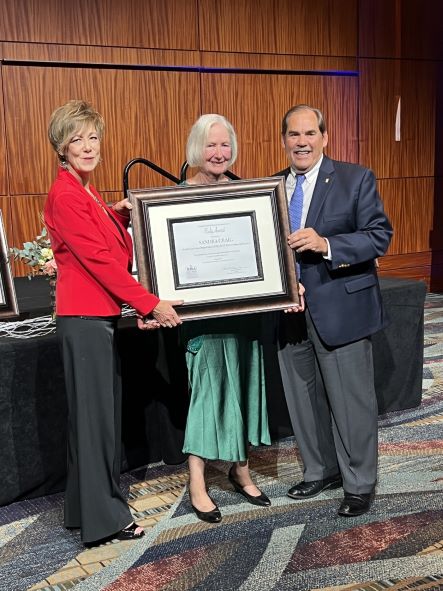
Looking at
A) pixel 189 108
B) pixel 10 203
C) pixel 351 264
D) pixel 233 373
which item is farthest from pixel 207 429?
pixel 189 108

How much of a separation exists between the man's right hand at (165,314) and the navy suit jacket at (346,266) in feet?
1.71

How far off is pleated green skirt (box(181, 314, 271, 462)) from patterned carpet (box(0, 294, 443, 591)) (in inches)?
10.9

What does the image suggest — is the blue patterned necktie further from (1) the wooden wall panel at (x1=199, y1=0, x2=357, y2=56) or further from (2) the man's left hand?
(1) the wooden wall panel at (x1=199, y1=0, x2=357, y2=56)

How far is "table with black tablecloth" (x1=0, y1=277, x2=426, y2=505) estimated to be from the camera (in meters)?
3.02

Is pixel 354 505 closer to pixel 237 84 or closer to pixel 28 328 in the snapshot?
pixel 28 328

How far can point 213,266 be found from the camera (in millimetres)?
2648

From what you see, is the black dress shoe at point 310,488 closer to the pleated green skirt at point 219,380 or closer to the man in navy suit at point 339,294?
the man in navy suit at point 339,294

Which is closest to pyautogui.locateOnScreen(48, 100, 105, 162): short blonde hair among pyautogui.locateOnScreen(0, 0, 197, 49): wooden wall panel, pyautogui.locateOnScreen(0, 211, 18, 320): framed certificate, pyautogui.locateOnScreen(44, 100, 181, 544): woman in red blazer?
pyautogui.locateOnScreen(44, 100, 181, 544): woman in red blazer

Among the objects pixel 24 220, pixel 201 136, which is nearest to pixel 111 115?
pixel 24 220

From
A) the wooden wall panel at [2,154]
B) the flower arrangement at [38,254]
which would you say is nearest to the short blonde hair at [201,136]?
the flower arrangement at [38,254]

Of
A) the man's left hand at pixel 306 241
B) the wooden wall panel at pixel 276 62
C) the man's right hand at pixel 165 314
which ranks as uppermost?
the wooden wall panel at pixel 276 62

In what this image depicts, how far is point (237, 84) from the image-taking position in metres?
6.77

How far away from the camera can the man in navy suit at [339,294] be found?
2.73m

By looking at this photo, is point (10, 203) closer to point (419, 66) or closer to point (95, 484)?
point (95, 484)
